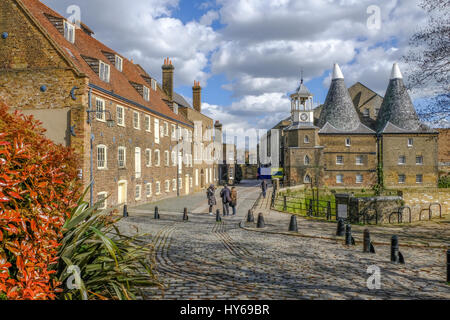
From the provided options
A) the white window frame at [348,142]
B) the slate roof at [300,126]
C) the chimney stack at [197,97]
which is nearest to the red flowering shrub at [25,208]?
the chimney stack at [197,97]

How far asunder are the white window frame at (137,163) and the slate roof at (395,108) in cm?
3673

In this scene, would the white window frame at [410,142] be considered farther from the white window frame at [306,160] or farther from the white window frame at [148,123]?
the white window frame at [148,123]

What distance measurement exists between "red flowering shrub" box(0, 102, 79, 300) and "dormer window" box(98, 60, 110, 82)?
1870cm

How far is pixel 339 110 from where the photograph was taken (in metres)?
48.4

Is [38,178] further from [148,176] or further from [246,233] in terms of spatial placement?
[148,176]

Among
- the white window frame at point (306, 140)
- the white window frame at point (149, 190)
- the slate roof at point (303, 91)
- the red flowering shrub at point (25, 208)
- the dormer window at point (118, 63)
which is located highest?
the slate roof at point (303, 91)

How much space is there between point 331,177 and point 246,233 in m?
36.8

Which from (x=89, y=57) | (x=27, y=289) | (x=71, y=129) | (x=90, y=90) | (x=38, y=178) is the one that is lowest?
(x=27, y=289)

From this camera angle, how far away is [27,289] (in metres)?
3.07

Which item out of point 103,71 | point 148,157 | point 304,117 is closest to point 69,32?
point 103,71

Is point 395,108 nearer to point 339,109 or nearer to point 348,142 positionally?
point 339,109

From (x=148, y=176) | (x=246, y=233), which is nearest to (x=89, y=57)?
(x=148, y=176)

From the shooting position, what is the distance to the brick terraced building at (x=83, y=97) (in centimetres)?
1738
